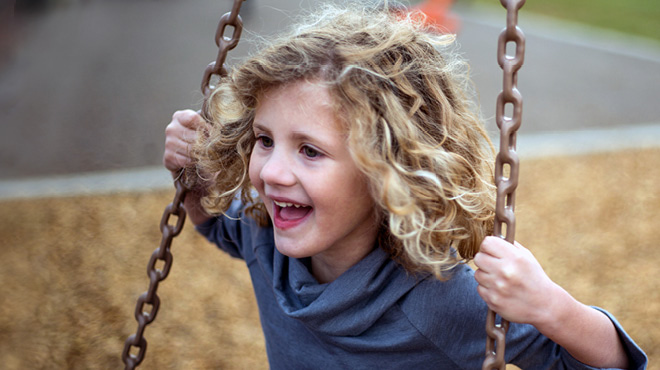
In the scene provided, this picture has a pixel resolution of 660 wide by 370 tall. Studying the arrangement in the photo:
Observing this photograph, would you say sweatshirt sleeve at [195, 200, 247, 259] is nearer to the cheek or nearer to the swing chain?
the swing chain

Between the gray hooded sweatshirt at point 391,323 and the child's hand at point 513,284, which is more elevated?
the child's hand at point 513,284

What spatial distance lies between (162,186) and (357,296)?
9.66 ft

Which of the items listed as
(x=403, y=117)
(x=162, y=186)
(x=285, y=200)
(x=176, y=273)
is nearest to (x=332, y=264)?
(x=285, y=200)

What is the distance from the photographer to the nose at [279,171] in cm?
123

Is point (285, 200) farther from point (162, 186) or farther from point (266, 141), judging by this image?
point (162, 186)

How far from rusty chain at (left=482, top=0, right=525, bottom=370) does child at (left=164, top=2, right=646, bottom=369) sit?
4cm

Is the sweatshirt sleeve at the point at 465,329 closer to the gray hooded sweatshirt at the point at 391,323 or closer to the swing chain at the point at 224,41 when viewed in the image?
the gray hooded sweatshirt at the point at 391,323

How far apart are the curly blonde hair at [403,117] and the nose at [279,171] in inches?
4.7

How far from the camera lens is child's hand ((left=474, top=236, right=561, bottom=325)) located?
1.15 metres

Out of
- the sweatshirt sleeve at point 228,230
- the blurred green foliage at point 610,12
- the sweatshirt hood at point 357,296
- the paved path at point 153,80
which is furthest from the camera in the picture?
the blurred green foliage at point 610,12

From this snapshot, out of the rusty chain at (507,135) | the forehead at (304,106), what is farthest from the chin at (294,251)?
the rusty chain at (507,135)

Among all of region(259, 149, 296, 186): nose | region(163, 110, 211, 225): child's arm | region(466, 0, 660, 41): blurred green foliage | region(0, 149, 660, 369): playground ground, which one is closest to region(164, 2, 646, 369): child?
region(259, 149, 296, 186): nose

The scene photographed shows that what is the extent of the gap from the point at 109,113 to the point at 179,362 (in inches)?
141

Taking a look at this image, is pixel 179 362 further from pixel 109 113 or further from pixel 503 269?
pixel 109 113
